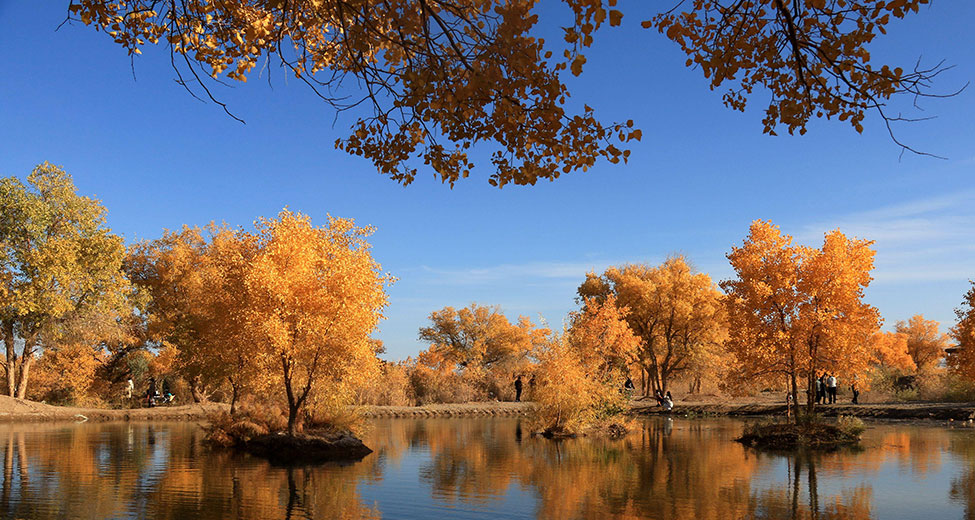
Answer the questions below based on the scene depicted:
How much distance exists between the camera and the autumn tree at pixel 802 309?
22875 mm

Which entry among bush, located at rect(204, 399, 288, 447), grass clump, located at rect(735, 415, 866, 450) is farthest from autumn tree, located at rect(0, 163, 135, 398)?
grass clump, located at rect(735, 415, 866, 450)

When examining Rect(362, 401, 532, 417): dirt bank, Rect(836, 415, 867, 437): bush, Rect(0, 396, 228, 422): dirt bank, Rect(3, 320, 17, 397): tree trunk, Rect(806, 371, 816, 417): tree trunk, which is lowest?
Rect(362, 401, 532, 417): dirt bank

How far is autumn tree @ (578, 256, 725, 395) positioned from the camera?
46219mm

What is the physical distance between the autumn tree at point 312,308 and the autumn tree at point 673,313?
2645 centimetres

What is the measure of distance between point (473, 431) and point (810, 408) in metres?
13.4

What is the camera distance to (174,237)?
42.1m

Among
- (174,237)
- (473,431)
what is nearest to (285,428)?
(473,431)

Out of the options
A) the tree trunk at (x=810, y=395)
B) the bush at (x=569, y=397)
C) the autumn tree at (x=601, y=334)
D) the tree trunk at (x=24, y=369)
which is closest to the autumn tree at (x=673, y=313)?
the autumn tree at (x=601, y=334)

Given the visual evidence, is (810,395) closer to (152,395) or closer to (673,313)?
(673,313)

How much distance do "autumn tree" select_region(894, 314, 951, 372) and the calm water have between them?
59.2m

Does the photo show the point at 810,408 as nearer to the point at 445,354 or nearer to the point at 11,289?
the point at 11,289

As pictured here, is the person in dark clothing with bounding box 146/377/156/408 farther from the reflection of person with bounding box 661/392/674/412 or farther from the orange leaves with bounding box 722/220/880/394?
the orange leaves with bounding box 722/220/880/394

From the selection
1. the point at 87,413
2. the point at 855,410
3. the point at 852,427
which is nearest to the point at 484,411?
the point at 855,410

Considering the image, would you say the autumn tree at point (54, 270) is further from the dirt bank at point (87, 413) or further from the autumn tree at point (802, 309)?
the autumn tree at point (802, 309)
